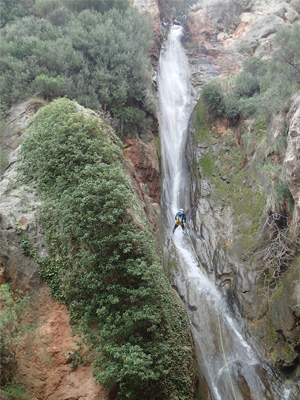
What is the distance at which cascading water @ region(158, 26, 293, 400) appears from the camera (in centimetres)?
906

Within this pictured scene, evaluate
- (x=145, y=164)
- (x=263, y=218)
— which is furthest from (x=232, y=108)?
(x=263, y=218)

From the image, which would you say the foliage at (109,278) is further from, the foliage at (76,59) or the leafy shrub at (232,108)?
the leafy shrub at (232,108)

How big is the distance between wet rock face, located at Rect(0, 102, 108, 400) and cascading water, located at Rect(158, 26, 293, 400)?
18.2ft

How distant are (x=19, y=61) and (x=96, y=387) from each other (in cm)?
1485

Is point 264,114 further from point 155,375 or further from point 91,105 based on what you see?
point 155,375

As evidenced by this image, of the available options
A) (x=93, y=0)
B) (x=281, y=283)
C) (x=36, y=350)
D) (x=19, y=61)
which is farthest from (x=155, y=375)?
(x=93, y=0)

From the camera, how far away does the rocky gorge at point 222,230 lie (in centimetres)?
626

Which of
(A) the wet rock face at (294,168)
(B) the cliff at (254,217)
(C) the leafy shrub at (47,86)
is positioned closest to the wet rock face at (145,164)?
(B) the cliff at (254,217)

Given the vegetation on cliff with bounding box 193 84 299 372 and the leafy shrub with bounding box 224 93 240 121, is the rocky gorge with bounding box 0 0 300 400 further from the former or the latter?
the leafy shrub with bounding box 224 93 240 121

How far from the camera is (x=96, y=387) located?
19.1 feet

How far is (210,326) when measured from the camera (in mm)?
10898

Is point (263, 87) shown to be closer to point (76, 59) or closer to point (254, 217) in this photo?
point (254, 217)

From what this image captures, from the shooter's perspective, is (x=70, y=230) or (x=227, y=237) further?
(x=227, y=237)

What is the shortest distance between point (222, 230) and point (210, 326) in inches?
174
